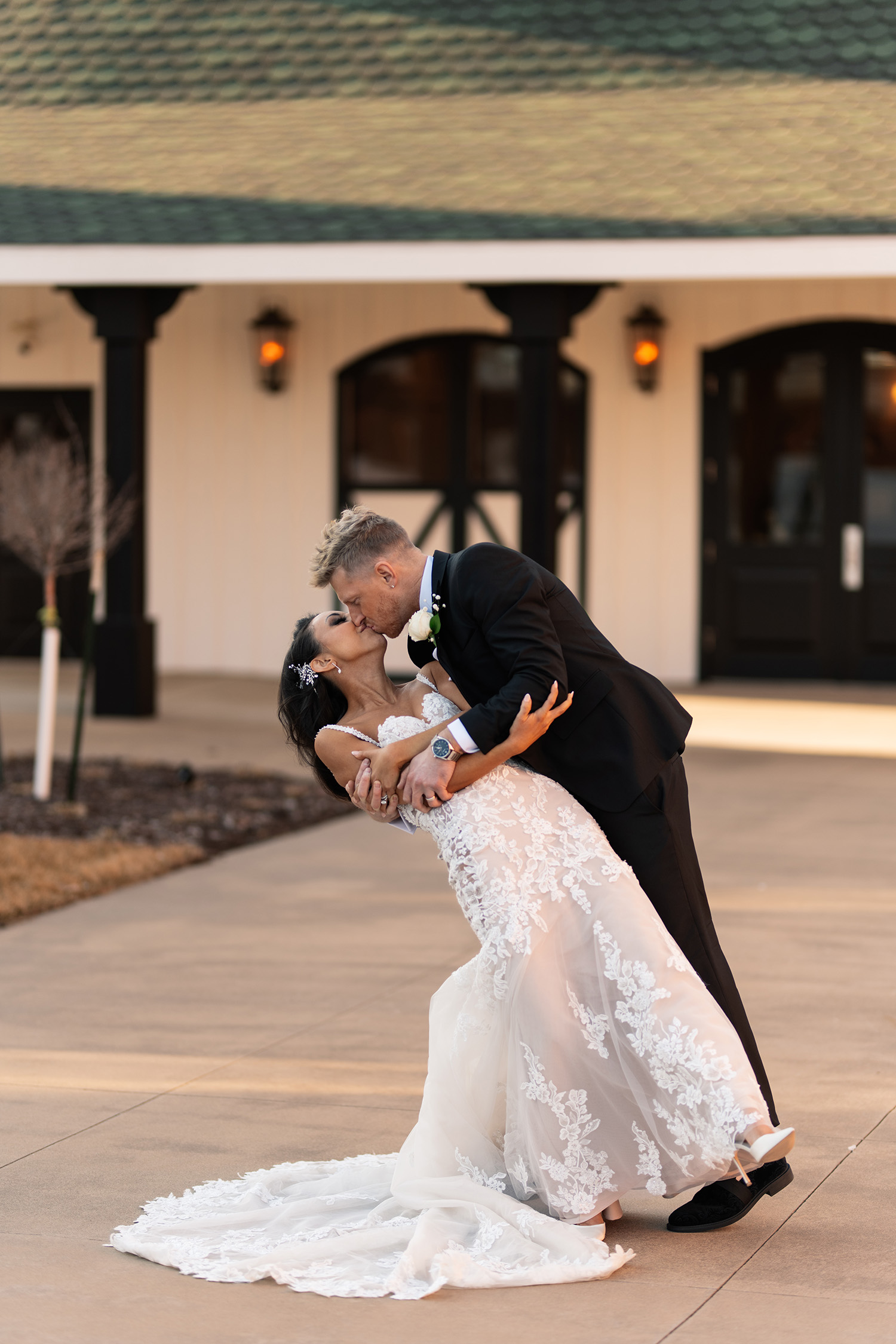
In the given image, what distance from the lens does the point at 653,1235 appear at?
4066 millimetres

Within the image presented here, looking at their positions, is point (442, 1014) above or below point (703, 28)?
below

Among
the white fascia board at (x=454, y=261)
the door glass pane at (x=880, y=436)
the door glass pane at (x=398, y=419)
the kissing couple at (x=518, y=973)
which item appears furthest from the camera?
the door glass pane at (x=398, y=419)

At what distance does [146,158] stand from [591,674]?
33.2ft

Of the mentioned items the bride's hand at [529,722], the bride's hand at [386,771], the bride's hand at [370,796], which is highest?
the bride's hand at [529,722]

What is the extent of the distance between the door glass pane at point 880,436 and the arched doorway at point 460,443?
2088mm

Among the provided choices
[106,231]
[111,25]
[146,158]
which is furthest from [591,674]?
[111,25]

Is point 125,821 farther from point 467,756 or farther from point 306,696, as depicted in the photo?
point 467,756

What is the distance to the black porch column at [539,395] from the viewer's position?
11766mm

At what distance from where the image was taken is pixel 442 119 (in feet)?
44.0

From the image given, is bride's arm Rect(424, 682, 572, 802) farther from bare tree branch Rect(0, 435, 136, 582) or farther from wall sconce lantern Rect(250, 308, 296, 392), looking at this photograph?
wall sconce lantern Rect(250, 308, 296, 392)

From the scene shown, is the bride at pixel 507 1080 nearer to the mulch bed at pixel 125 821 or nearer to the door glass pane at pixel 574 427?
the mulch bed at pixel 125 821

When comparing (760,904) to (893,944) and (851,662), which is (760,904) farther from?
(851,662)

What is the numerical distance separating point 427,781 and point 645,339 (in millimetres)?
10415

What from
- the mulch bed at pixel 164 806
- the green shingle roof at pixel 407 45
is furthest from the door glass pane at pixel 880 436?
the mulch bed at pixel 164 806
